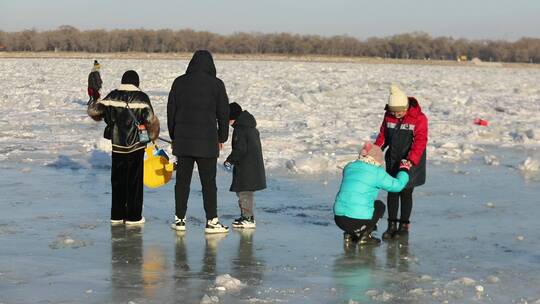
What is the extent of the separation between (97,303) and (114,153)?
3.20 meters

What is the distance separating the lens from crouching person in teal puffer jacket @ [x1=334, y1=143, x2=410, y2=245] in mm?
7551

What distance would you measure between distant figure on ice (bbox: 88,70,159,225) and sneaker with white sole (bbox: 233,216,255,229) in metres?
0.93

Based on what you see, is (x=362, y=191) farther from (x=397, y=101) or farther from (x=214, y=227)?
(x=214, y=227)

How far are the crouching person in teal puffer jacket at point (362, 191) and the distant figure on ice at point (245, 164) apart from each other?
1.15 metres

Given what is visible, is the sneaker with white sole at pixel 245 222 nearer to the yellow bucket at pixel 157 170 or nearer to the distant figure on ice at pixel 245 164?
the distant figure on ice at pixel 245 164

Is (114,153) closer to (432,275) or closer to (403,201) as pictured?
(403,201)

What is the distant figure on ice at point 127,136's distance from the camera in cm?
854

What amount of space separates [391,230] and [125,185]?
8.39 feet

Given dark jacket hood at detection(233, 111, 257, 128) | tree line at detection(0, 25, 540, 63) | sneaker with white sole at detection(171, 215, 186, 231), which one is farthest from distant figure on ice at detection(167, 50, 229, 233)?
tree line at detection(0, 25, 540, 63)

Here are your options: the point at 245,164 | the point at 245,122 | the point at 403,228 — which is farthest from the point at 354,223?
the point at 245,122

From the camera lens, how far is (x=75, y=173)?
12312mm

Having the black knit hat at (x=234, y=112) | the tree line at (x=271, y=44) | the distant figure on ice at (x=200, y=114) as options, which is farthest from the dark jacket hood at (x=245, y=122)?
the tree line at (x=271, y=44)

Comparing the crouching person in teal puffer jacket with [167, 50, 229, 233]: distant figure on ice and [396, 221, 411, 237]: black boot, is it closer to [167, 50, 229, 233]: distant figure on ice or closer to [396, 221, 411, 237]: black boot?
[396, 221, 411, 237]: black boot

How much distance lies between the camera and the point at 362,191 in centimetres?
756
